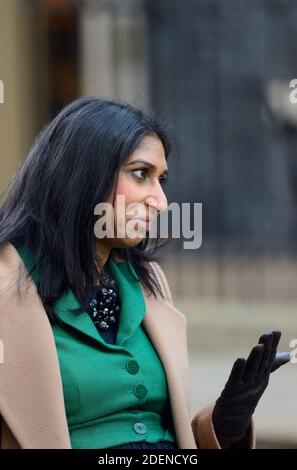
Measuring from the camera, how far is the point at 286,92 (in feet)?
34.0

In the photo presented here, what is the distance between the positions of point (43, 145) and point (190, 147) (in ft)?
24.2

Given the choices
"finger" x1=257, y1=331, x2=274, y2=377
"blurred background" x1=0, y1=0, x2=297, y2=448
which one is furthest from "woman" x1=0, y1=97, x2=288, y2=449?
"blurred background" x1=0, y1=0, x2=297, y2=448

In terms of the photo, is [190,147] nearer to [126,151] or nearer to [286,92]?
[286,92]

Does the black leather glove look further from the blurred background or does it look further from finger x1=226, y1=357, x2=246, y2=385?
the blurred background

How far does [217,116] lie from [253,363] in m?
7.37

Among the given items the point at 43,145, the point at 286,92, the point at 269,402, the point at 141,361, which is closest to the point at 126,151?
the point at 43,145

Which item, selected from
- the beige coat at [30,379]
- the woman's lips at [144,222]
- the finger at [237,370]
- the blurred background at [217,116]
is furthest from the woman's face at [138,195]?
the blurred background at [217,116]

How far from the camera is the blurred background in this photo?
10.5 meters

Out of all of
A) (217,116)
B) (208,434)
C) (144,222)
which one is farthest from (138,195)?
(217,116)

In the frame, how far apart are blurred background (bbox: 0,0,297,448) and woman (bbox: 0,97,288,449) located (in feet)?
22.3

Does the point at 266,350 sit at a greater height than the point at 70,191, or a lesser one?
lesser

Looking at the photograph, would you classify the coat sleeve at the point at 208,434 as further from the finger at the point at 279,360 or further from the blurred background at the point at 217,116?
the blurred background at the point at 217,116

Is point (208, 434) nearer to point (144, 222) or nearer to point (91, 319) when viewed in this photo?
point (91, 319)

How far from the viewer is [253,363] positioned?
346cm
